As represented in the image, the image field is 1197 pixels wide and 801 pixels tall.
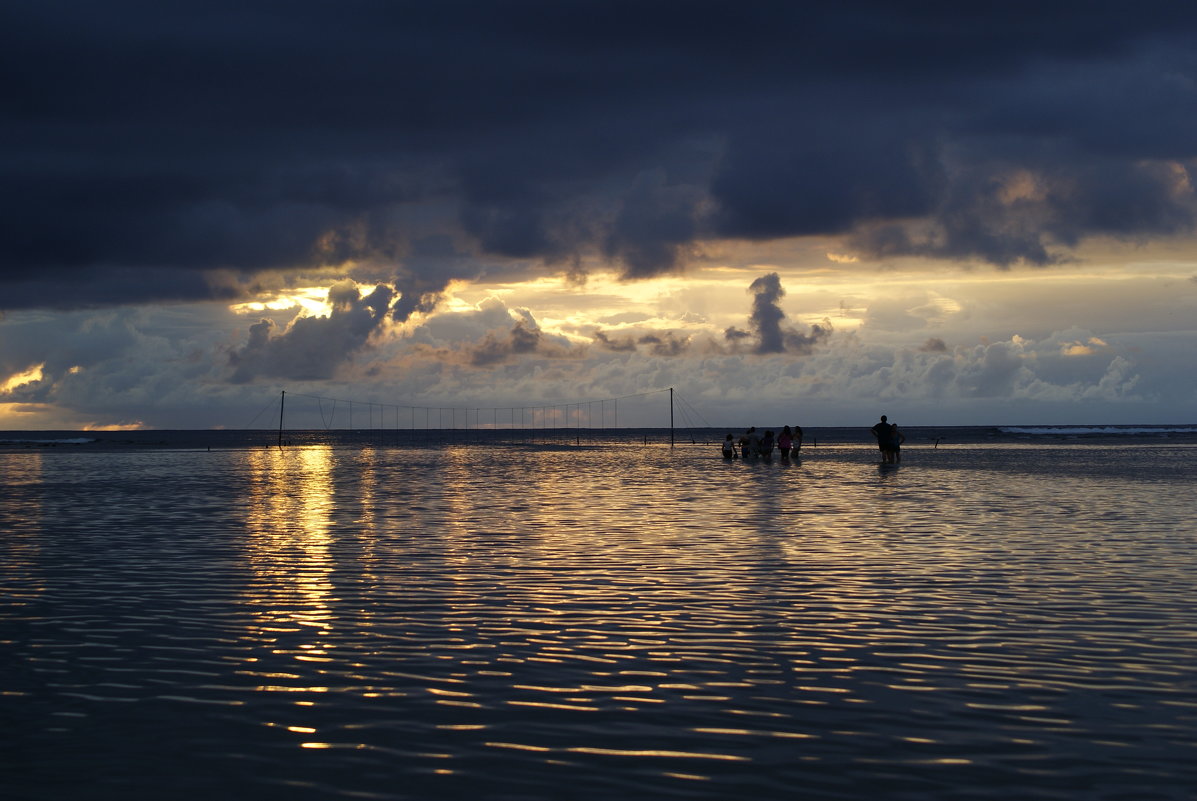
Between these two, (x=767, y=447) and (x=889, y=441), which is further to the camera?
(x=767, y=447)

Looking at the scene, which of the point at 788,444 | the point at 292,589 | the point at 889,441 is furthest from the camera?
the point at 788,444

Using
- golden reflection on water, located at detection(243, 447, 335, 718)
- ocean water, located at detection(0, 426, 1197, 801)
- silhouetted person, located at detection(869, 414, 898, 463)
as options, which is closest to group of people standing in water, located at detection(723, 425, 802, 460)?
silhouetted person, located at detection(869, 414, 898, 463)

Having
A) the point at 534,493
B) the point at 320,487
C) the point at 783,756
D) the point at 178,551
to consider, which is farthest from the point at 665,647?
the point at 320,487

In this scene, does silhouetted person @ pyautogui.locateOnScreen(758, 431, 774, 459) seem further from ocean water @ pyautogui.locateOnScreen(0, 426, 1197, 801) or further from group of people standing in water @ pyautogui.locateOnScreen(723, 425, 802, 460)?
ocean water @ pyautogui.locateOnScreen(0, 426, 1197, 801)

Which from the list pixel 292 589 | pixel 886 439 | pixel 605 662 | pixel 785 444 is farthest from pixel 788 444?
pixel 605 662

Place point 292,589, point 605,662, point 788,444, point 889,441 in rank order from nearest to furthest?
point 605,662 < point 292,589 < point 889,441 < point 788,444

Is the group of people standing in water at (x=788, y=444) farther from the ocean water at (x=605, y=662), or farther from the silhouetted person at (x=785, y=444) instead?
the ocean water at (x=605, y=662)

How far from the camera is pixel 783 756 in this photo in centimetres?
891

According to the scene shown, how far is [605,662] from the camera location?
1241 cm

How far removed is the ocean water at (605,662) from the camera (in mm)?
8602

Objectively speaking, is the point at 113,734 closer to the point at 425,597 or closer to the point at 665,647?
the point at 665,647

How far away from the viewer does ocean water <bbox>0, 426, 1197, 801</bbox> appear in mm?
8602

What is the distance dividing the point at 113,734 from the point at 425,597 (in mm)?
7626

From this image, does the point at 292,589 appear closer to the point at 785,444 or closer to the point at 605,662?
the point at 605,662
